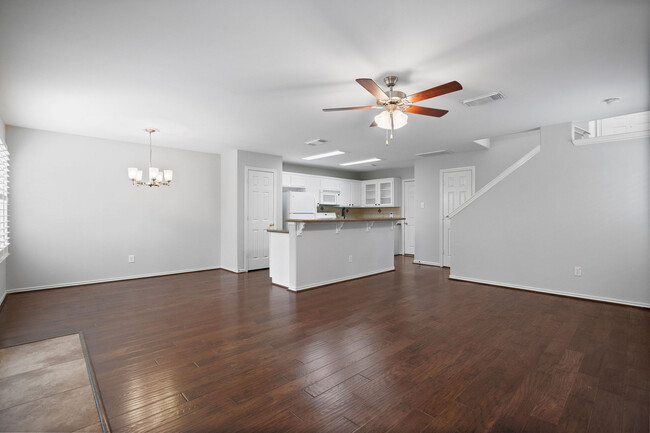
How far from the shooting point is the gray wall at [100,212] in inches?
182

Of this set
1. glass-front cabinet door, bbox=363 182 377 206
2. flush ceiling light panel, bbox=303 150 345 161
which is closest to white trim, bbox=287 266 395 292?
flush ceiling light panel, bbox=303 150 345 161

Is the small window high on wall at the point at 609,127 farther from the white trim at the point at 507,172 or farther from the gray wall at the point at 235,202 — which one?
the gray wall at the point at 235,202

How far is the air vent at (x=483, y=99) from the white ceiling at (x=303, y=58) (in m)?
0.12

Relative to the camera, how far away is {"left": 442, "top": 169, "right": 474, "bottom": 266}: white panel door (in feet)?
21.9

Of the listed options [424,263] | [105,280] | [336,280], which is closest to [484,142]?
[424,263]

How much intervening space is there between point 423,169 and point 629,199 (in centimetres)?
373

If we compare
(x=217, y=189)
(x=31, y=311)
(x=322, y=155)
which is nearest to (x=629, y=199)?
(x=322, y=155)

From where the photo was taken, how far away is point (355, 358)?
251cm

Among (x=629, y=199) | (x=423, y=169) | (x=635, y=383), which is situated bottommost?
(x=635, y=383)

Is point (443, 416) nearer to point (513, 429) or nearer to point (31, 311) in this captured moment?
point (513, 429)

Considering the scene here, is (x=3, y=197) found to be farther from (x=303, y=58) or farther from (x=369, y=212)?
(x=369, y=212)

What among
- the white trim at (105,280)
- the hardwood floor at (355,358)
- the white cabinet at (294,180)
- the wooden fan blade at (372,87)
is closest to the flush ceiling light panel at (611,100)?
the hardwood floor at (355,358)

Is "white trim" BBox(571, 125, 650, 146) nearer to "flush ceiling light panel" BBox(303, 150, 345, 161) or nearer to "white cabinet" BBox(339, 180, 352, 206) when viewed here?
"flush ceiling light panel" BBox(303, 150, 345, 161)

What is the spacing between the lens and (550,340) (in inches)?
114
